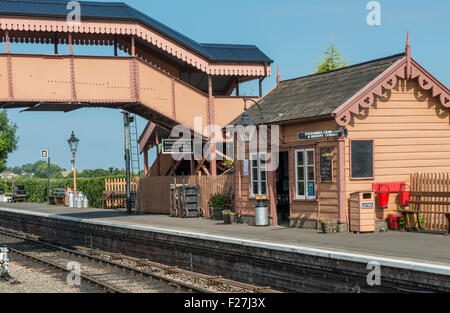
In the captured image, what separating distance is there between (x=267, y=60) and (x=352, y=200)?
1114cm

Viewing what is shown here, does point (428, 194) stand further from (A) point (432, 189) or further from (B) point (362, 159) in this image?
(B) point (362, 159)

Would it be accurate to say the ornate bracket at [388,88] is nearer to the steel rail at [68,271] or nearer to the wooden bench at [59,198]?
the steel rail at [68,271]

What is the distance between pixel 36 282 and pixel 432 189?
395 inches

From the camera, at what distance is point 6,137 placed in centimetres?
6050

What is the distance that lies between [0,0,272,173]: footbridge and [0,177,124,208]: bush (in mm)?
11518

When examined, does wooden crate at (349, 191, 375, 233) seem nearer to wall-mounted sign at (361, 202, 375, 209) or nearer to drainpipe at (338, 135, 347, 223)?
wall-mounted sign at (361, 202, 375, 209)

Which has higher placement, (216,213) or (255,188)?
(255,188)

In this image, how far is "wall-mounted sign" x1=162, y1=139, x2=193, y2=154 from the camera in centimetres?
2503

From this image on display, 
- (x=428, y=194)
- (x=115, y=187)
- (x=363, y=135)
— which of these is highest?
(x=363, y=135)

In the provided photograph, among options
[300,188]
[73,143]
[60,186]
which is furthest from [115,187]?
[300,188]

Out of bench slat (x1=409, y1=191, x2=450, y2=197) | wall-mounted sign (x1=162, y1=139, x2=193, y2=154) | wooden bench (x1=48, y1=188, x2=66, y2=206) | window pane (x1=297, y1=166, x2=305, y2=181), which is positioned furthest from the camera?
wooden bench (x1=48, y1=188, x2=66, y2=206)

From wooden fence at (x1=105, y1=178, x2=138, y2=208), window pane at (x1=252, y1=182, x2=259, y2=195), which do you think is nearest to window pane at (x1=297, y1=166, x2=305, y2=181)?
window pane at (x1=252, y1=182, x2=259, y2=195)
